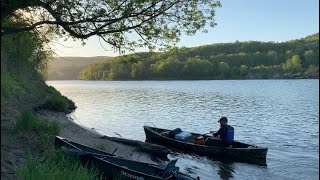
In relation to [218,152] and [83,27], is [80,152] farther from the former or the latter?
[218,152]

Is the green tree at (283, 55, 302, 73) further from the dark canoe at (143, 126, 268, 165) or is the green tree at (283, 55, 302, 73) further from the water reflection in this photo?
the water reflection

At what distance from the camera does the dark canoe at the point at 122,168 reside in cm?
1130

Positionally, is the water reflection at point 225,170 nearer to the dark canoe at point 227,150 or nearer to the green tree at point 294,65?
the dark canoe at point 227,150

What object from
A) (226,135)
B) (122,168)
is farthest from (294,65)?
(122,168)

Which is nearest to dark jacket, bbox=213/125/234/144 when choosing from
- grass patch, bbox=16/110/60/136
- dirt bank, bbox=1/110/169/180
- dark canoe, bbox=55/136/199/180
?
dirt bank, bbox=1/110/169/180

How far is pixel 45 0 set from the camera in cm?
912

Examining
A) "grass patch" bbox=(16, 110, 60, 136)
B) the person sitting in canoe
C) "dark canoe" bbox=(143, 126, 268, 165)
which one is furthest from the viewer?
the person sitting in canoe

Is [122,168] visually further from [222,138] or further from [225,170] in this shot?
[222,138]

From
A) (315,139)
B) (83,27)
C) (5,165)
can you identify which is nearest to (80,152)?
(5,165)

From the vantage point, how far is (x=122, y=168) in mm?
11664

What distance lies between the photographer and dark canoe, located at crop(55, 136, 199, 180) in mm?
11305

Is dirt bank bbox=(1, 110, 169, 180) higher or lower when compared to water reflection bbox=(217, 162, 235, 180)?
higher

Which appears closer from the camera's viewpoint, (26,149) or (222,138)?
(26,149)

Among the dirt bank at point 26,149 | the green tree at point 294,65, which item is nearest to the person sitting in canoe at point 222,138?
the dirt bank at point 26,149
